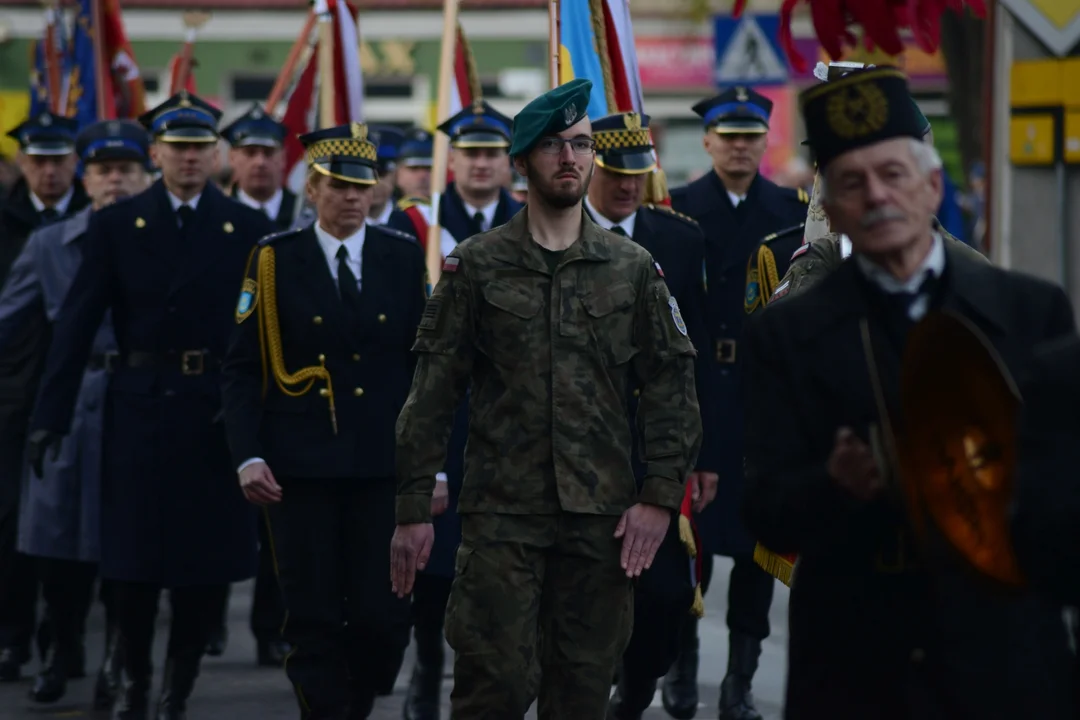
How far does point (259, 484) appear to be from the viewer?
24.0ft

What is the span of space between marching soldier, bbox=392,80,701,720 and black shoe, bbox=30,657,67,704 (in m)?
3.24

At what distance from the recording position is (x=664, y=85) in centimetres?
3722

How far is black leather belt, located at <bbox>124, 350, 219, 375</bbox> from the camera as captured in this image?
8305 mm

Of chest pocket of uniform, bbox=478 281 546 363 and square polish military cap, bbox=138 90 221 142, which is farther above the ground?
square polish military cap, bbox=138 90 221 142

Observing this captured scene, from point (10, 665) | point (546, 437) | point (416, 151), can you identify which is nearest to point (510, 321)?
point (546, 437)

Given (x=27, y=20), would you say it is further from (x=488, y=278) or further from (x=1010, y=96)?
(x=488, y=278)

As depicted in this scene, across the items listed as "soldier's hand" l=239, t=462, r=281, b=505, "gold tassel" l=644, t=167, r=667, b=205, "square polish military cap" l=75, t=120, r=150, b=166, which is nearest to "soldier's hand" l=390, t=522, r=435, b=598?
"soldier's hand" l=239, t=462, r=281, b=505

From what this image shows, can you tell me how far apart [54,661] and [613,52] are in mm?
3566

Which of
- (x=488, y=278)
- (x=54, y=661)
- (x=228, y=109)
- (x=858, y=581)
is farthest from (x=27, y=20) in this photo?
(x=858, y=581)

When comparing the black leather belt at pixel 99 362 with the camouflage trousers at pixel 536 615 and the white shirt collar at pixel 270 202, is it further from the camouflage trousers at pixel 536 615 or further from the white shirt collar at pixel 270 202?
the white shirt collar at pixel 270 202

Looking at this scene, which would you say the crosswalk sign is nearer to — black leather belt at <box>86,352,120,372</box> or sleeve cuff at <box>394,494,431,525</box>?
black leather belt at <box>86,352,120,372</box>

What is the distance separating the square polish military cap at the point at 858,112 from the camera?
3918 millimetres

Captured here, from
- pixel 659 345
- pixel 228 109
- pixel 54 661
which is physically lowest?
pixel 54 661

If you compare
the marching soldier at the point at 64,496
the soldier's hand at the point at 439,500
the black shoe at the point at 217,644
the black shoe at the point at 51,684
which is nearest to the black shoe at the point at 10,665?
the marching soldier at the point at 64,496
